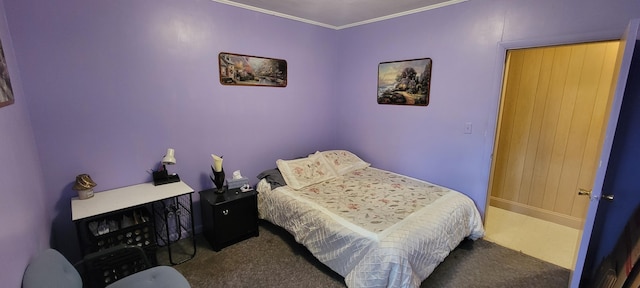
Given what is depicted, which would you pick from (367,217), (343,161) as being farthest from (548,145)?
(367,217)

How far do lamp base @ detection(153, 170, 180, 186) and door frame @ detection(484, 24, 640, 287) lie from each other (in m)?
2.95

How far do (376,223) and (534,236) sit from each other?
6.54ft

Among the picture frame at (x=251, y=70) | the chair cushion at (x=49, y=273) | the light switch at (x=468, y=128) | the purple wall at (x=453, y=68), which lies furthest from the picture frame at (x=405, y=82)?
the chair cushion at (x=49, y=273)

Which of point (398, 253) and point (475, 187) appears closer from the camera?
point (398, 253)

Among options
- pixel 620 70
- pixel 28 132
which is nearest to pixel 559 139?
pixel 620 70

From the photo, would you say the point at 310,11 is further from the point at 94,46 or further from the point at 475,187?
the point at 475,187

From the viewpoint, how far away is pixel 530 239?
2.76 metres

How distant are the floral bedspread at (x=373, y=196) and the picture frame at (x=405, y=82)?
2.95ft

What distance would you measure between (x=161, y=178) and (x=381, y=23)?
9.41ft

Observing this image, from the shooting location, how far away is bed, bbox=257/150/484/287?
73.0 inches

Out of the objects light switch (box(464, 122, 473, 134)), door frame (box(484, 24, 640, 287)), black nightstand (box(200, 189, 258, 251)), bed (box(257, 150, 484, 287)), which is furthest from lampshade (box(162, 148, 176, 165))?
door frame (box(484, 24, 640, 287))

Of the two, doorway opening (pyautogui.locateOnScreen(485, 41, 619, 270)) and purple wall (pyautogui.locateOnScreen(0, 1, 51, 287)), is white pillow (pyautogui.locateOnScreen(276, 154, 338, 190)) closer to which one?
doorway opening (pyautogui.locateOnScreen(485, 41, 619, 270))

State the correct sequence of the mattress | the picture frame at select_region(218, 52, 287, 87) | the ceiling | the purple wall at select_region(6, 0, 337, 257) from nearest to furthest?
the mattress < the purple wall at select_region(6, 0, 337, 257) < the ceiling < the picture frame at select_region(218, 52, 287, 87)

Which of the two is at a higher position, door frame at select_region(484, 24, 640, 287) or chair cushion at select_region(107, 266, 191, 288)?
door frame at select_region(484, 24, 640, 287)
